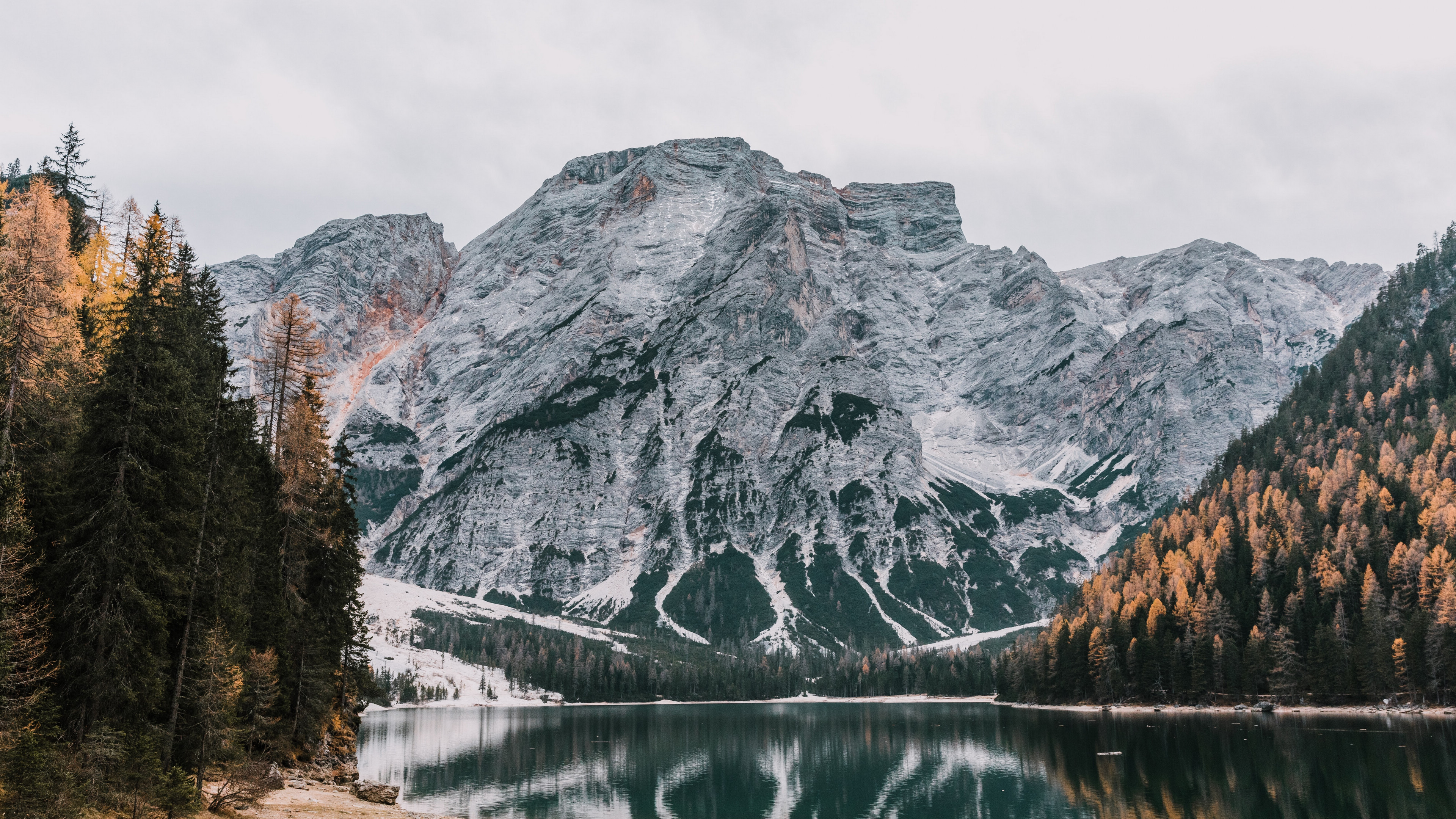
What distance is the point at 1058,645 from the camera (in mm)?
169625

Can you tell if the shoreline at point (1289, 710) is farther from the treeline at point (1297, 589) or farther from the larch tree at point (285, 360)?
the larch tree at point (285, 360)

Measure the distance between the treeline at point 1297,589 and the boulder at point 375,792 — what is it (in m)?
118

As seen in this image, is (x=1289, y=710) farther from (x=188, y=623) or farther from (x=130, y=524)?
(x=130, y=524)

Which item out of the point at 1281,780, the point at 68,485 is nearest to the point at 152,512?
the point at 68,485

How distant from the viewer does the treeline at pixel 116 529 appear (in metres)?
29.5

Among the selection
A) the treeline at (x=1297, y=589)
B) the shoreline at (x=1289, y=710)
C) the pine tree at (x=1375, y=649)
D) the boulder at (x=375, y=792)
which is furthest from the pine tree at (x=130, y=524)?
the pine tree at (x=1375, y=649)

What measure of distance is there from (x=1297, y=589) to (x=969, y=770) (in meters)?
79.0

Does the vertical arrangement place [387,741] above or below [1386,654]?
below

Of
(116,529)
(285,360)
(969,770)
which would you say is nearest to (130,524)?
(116,529)

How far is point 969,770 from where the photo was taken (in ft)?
297

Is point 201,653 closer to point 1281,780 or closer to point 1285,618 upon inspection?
point 1281,780

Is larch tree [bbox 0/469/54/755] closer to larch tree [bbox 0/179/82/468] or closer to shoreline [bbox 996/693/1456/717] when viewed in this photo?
larch tree [bbox 0/179/82/468]

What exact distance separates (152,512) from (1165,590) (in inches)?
6074

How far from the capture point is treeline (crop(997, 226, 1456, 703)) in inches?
4744
